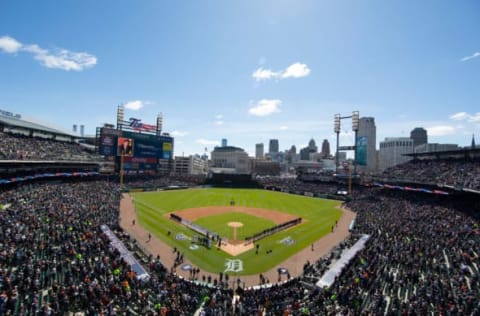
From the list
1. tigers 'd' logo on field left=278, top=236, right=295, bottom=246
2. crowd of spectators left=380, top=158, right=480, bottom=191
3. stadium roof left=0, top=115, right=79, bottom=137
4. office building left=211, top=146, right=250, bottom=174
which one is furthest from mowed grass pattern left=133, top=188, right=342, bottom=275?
office building left=211, top=146, right=250, bottom=174

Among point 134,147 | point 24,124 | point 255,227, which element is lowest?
point 255,227

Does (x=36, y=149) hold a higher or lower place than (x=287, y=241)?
higher

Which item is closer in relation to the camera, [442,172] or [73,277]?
[73,277]

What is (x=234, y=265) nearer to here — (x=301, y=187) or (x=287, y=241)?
(x=287, y=241)

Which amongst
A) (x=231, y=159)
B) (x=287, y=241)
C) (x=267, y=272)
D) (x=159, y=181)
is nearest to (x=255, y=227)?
(x=287, y=241)

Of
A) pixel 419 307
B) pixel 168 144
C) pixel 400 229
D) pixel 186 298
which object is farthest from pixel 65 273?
pixel 168 144

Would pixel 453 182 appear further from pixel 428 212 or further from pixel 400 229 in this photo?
pixel 400 229

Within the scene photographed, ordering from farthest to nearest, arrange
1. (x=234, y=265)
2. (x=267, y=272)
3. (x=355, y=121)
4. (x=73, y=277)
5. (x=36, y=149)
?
(x=355, y=121), (x=36, y=149), (x=234, y=265), (x=267, y=272), (x=73, y=277)

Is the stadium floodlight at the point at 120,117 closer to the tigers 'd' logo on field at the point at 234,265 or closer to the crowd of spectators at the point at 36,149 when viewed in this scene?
the crowd of spectators at the point at 36,149
